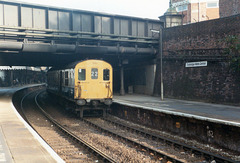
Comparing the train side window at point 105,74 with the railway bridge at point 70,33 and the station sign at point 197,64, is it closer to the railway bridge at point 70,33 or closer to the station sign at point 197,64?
the railway bridge at point 70,33

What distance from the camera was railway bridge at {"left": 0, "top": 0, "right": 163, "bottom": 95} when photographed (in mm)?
18984

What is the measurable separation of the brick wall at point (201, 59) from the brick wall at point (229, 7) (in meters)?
15.2

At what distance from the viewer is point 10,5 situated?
766 inches

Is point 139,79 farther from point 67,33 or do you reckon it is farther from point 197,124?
point 197,124

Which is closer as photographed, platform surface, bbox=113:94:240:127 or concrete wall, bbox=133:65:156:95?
platform surface, bbox=113:94:240:127

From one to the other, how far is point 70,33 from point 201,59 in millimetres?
9895

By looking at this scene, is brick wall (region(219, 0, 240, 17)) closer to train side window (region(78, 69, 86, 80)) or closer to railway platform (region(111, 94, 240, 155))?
railway platform (region(111, 94, 240, 155))

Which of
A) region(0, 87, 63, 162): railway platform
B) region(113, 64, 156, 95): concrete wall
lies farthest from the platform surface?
region(113, 64, 156, 95): concrete wall

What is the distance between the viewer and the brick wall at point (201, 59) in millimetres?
18312

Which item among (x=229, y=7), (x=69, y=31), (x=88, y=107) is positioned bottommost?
(x=88, y=107)

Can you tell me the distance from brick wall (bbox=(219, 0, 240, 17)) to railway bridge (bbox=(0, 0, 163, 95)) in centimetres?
1354

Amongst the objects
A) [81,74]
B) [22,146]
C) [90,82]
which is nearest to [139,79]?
[90,82]

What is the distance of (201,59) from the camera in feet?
66.7

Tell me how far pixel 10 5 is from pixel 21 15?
100cm
